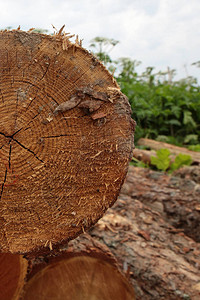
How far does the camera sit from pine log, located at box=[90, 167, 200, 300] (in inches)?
86.3

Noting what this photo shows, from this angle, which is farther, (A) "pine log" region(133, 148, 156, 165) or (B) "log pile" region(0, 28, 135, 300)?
(A) "pine log" region(133, 148, 156, 165)

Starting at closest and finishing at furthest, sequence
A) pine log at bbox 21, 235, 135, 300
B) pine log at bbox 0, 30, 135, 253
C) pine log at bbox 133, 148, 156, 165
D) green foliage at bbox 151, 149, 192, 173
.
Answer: pine log at bbox 0, 30, 135, 253 < pine log at bbox 21, 235, 135, 300 < green foliage at bbox 151, 149, 192, 173 < pine log at bbox 133, 148, 156, 165

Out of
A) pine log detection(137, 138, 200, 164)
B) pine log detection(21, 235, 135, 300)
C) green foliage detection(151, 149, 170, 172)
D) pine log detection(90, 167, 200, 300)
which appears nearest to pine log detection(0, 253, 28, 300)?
pine log detection(21, 235, 135, 300)

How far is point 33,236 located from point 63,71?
2.69 ft

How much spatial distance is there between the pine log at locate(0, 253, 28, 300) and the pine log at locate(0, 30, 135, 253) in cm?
44

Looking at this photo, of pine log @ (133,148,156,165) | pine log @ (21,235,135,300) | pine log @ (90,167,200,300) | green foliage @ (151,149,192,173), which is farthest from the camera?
pine log @ (133,148,156,165)

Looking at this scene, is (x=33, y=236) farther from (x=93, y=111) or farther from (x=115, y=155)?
(x=93, y=111)

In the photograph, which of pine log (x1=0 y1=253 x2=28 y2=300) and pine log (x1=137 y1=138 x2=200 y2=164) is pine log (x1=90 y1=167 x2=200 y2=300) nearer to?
pine log (x1=0 y1=253 x2=28 y2=300)

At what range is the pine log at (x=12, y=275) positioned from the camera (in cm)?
186

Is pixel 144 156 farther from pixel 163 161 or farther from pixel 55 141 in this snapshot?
pixel 55 141

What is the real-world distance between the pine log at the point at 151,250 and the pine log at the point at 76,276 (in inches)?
8.7

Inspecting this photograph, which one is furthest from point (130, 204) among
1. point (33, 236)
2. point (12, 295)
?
point (33, 236)

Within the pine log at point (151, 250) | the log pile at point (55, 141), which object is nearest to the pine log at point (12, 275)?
the log pile at point (55, 141)

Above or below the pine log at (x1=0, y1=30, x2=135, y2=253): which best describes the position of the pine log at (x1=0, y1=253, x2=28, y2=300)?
below
